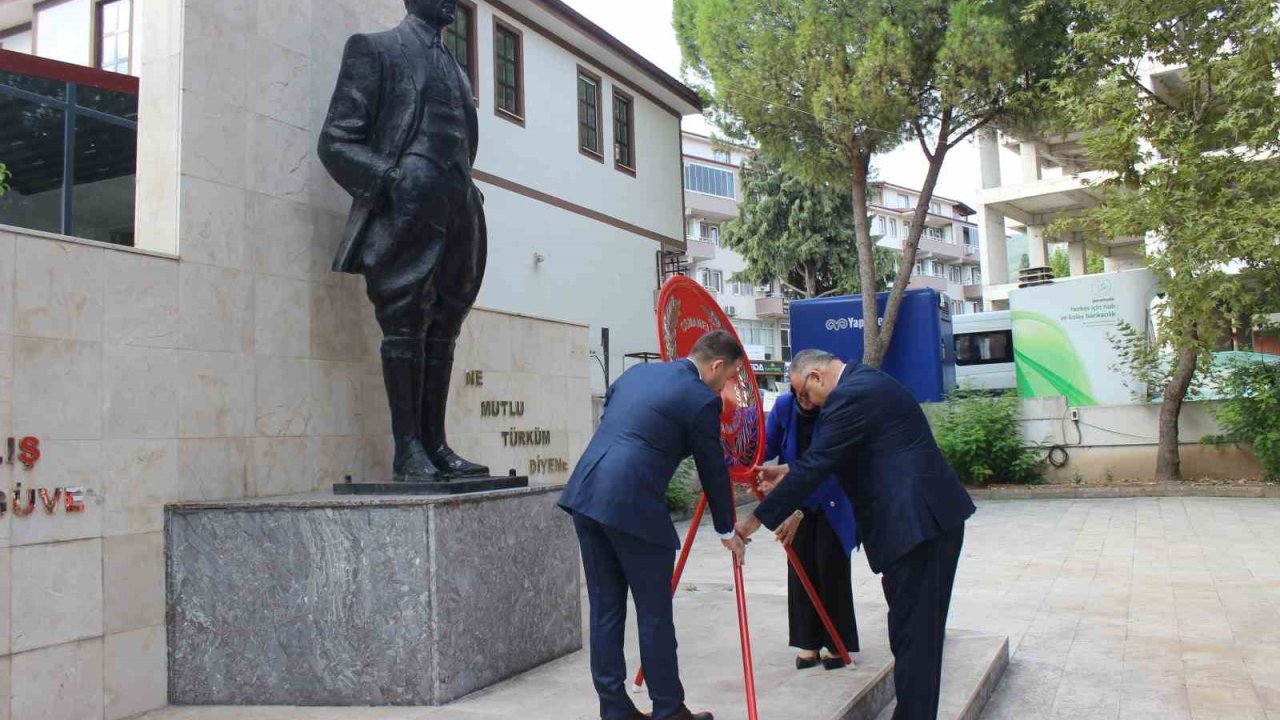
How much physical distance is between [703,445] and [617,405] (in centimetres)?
38

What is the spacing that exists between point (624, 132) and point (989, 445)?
391 inches

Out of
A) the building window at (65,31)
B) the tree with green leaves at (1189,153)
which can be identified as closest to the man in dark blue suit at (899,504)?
the building window at (65,31)

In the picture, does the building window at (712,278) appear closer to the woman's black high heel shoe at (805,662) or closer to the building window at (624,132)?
the building window at (624,132)

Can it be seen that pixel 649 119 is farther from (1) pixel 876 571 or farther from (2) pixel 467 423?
(1) pixel 876 571

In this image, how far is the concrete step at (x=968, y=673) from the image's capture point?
4.82 m

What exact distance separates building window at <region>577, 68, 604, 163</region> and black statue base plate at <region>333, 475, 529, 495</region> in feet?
50.9

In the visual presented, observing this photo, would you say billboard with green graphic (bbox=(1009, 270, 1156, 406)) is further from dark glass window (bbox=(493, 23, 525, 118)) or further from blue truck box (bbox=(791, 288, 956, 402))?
dark glass window (bbox=(493, 23, 525, 118))

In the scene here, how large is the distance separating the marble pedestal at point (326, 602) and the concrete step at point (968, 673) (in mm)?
2092

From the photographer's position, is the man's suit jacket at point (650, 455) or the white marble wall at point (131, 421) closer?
the man's suit jacket at point (650, 455)

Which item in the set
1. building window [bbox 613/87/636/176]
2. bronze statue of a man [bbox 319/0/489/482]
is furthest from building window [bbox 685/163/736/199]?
bronze statue of a man [bbox 319/0/489/482]

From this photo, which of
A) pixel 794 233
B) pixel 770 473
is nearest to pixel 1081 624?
pixel 770 473

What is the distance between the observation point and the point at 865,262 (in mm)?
20234

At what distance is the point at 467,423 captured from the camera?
21.8 feet

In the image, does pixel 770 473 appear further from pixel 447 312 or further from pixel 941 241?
pixel 941 241
